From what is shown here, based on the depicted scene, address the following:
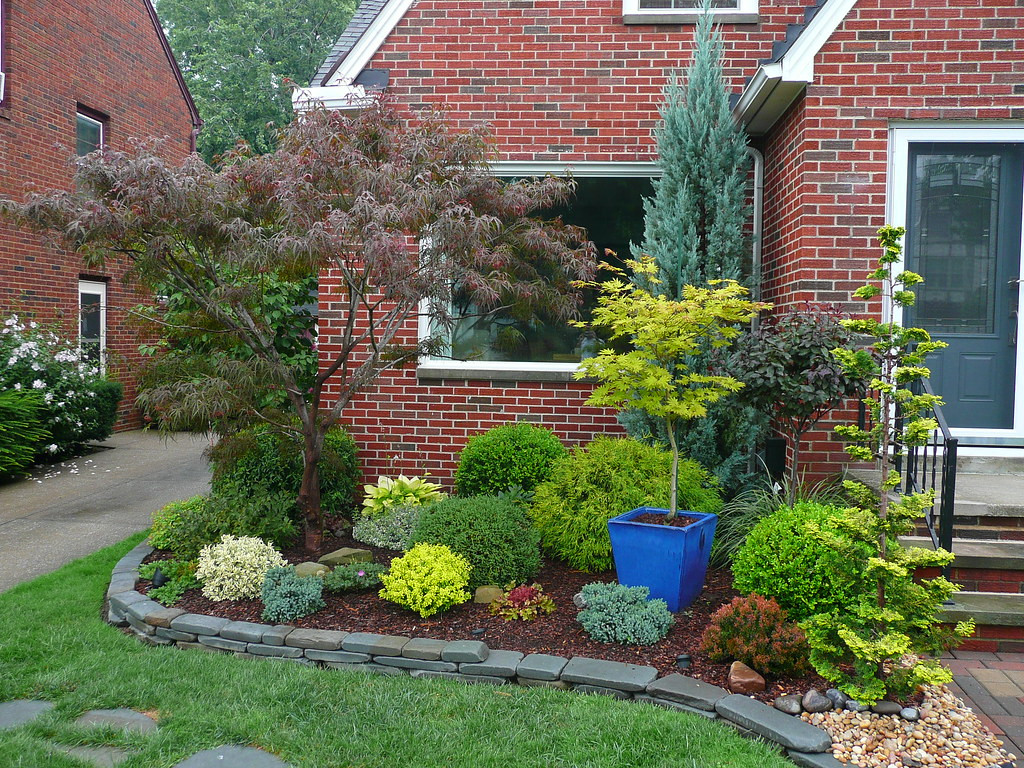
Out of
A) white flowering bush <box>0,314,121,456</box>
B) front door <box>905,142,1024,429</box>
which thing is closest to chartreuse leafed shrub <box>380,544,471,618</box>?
front door <box>905,142,1024,429</box>

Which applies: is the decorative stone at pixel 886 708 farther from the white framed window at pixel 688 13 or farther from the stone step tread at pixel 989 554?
the white framed window at pixel 688 13

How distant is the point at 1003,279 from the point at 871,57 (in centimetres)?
193

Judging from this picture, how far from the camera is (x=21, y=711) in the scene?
11.1 ft

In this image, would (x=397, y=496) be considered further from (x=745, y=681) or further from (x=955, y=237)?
(x=955, y=237)

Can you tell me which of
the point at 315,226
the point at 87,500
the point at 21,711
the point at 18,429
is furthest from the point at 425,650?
the point at 18,429

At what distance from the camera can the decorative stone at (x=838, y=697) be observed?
326 cm

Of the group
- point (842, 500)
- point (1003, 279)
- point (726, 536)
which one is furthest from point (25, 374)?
point (1003, 279)

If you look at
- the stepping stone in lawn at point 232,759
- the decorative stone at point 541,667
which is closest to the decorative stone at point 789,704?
the decorative stone at point 541,667

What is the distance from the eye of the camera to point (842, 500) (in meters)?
5.17

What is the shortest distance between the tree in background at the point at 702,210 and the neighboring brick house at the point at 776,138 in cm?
39

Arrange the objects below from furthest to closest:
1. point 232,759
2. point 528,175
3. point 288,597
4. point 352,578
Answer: point 528,175
point 352,578
point 288,597
point 232,759

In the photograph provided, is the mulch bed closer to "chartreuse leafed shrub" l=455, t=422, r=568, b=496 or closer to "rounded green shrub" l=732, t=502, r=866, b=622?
"rounded green shrub" l=732, t=502, r=866, b=622

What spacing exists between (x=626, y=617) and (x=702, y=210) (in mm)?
3465

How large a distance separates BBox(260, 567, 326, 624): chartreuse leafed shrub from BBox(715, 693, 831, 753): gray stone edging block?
2.34 metres
